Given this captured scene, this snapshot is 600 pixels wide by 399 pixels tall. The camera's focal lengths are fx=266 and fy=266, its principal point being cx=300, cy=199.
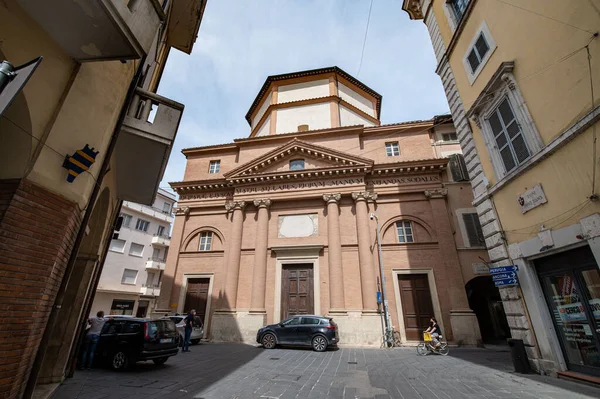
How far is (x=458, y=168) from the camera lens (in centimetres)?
1641

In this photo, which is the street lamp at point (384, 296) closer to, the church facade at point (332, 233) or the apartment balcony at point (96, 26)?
the church facade at point (332, 233)

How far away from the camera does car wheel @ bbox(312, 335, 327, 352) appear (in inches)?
435

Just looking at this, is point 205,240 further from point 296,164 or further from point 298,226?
point 296,164

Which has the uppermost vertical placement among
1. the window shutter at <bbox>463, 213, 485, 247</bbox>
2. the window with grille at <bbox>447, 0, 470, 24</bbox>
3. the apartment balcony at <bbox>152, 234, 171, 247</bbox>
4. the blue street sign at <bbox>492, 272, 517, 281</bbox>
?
the window with grille at <bbox>447, 0, 470, 24</bbox>

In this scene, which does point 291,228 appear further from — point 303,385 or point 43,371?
point 43,371

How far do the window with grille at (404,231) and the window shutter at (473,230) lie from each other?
9.75 feet

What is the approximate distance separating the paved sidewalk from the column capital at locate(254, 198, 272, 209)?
30.2ft

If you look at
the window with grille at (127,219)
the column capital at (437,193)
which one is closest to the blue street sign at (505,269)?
the column capital at (437,193)

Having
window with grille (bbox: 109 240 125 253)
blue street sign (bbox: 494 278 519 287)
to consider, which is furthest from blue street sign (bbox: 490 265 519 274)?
window with grille (bbox: 109 240 125 253)

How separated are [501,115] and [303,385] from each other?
8994 millimetres

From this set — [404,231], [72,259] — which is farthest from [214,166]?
[72,259]

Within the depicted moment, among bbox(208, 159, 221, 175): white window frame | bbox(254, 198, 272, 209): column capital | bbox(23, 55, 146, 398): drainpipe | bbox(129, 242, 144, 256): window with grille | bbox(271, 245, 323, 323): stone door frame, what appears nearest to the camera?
bbox(23, 55, 146, 398): drainpipe

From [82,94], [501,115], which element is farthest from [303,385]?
[501,115]

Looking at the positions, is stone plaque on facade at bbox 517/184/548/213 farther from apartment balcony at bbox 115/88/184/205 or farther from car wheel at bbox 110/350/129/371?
car wheel at bbox 110/350/129/371
